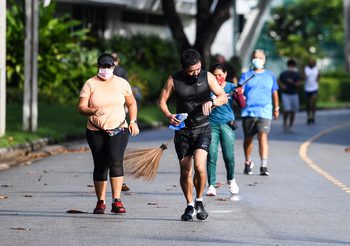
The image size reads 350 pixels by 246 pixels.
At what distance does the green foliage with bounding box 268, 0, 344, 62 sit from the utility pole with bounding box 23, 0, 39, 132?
52.3 metres

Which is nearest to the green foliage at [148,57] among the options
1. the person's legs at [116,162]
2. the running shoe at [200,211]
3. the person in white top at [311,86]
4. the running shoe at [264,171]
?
the person in white top at [311,86]

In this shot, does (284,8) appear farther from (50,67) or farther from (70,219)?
(70,219)

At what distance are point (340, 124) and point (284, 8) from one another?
1816 inches

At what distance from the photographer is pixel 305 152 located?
2322 centimetres

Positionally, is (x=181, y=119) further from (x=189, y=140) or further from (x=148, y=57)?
(x=148, y=57)

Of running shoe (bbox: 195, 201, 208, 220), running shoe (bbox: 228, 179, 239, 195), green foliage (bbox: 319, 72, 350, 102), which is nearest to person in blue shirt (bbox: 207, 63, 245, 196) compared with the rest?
running shoe (bbox: 228, 179, 239, 195)

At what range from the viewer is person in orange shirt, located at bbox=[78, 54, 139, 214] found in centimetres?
1288

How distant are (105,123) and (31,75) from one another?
42.0 ft

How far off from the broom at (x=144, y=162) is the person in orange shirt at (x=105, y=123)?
0.14m

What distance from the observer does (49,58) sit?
35125 millimetres

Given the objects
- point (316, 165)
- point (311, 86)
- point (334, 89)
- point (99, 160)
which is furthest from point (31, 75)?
point (334, 89)

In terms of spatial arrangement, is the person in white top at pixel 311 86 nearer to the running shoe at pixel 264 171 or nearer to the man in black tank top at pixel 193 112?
the running shoe at pixel 264 171

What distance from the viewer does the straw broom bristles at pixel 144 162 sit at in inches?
509

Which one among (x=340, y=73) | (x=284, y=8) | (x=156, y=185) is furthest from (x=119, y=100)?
(x=284, y=8)
